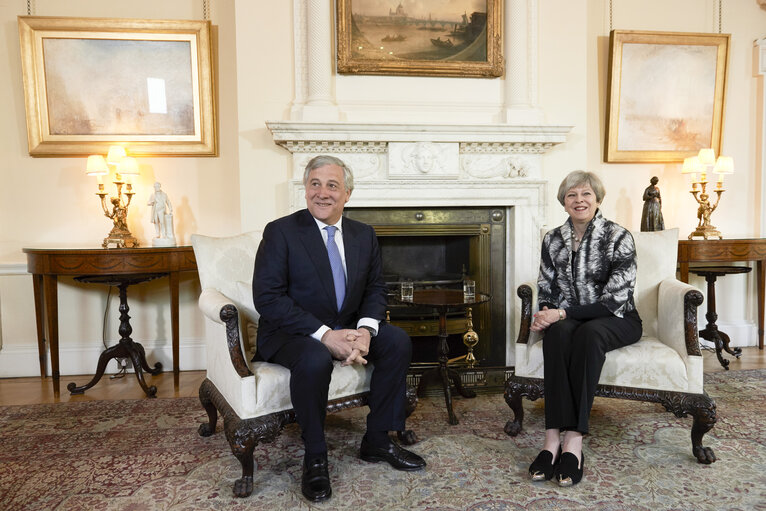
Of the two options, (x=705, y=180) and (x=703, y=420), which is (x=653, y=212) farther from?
(x=703, y=420)

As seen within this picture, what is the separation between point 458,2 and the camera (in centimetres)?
365

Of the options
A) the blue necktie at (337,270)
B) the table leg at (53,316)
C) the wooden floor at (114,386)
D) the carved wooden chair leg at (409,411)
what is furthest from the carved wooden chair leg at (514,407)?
the table leg at (53,316)

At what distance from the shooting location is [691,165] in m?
4.03

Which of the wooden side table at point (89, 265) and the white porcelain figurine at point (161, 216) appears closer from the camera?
the wooden side table at point (89, 265)

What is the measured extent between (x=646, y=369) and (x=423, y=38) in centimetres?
260

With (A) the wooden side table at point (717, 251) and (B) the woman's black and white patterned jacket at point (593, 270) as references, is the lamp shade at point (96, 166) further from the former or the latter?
(A) the wooden side table at point (717, 251)

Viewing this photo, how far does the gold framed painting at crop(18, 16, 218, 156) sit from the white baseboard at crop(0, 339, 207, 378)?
4.82 feet

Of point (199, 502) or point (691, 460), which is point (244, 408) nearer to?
point (199, 502)

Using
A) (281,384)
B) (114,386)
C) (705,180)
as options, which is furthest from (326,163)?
(705,180)

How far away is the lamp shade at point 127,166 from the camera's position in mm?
3594

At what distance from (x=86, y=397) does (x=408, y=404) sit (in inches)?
88.0

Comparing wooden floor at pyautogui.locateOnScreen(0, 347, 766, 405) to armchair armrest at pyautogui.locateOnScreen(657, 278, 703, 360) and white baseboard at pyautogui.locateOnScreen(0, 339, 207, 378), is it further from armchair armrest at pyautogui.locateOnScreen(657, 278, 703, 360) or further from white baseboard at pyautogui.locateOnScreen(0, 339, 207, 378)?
armchair armrest at pyautogui.locateOnScreen(657, 278, 703, 360)

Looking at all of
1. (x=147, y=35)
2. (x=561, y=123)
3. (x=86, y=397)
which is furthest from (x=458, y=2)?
(x=86, y=397)

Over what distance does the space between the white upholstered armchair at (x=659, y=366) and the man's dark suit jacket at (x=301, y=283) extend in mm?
791
